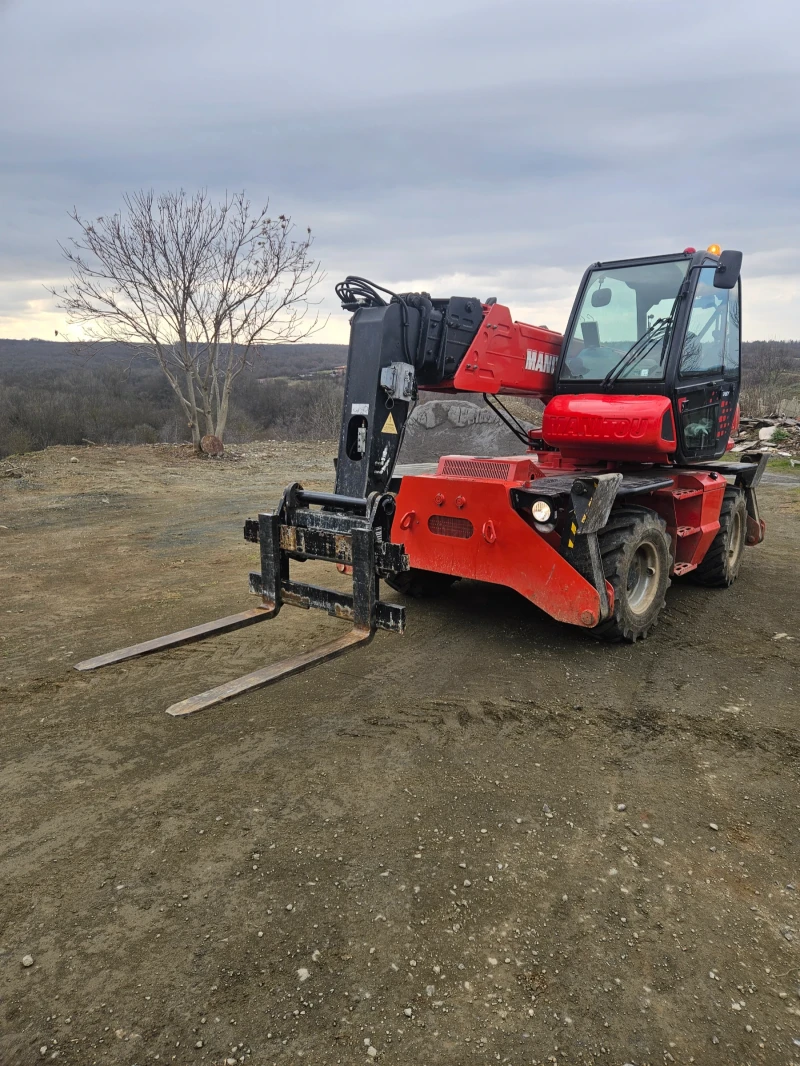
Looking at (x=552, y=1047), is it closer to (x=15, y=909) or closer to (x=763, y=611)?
(x=15, y=909)

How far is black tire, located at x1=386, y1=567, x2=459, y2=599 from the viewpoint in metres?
6.53

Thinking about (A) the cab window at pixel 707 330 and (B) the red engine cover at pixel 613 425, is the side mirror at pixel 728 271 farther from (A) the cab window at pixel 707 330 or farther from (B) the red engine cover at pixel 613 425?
(B) the red engine cover at pixel 613 425

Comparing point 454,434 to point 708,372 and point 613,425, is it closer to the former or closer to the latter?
point 708,372

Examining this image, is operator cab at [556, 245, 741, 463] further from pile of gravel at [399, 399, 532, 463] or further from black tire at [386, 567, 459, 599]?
pile of gravel at [399, 399, 532, 463]

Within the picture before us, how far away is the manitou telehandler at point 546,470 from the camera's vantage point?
4.36 metres

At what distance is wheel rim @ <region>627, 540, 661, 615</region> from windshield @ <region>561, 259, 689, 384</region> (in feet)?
4.64

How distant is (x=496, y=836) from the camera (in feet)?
10.5

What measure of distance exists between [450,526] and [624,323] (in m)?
2.33

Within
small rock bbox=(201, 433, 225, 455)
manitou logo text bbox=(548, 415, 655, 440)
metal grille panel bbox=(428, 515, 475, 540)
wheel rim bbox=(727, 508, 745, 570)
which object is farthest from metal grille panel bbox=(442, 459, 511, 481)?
small rock bbox=(201, 433, 225, 455)

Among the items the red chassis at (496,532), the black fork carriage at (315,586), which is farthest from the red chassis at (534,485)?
the black fork carriage at (315,586)

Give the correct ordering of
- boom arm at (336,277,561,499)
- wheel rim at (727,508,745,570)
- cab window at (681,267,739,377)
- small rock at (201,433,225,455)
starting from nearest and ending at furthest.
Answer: boom arm at (336,277,561,499), cab window at (681,267,739,377), wheel rim at (727,508,745,570), small rock at (201,433,225,455)

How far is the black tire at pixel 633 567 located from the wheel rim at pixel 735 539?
Answer: 1.93 metres

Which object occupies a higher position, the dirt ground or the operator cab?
the operator cab

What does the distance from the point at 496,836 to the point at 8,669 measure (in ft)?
12.0
